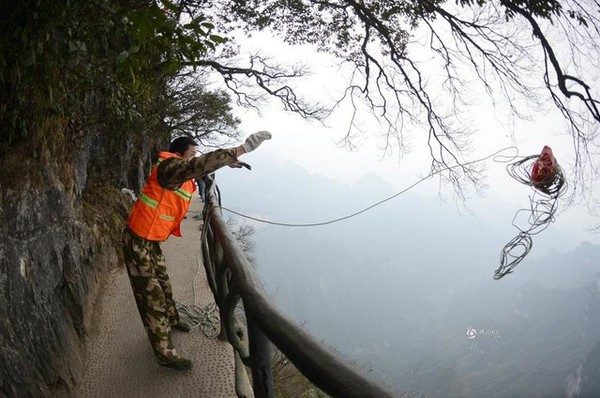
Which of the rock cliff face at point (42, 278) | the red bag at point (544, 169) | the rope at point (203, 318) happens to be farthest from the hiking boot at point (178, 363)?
the red bag at point (544, 169)

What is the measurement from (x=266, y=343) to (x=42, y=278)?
2.28 meters

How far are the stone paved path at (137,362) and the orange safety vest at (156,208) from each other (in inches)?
39.4

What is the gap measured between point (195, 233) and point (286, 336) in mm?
7459

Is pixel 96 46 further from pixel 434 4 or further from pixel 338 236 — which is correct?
pixel 338 236

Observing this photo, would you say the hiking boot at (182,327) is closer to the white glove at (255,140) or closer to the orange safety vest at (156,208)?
the orange safety vest at (156,208)

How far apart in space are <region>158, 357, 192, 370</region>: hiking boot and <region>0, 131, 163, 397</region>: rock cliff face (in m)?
0.69

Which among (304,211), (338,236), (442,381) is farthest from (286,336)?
(304,211)

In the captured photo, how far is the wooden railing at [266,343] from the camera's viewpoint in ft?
2.55

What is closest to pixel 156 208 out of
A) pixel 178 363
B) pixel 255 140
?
pixel 255 140

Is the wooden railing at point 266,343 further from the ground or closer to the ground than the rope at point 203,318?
further from the ground

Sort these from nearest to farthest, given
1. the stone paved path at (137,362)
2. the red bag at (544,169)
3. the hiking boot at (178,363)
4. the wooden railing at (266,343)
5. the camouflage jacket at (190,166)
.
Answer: the wooden railing at (266,343) → the camouflage jacket at (190,166) → the stone paved path at (137,362) → the hiking boot at (178,363) → the red bag at (544,169)

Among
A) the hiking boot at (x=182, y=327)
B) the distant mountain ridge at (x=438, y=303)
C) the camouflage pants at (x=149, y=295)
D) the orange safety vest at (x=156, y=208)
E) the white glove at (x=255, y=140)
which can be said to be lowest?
the distant mountain ridge at (x=438, y=303)

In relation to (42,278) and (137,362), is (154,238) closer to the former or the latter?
(42,278)

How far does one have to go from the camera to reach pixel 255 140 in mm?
2250
